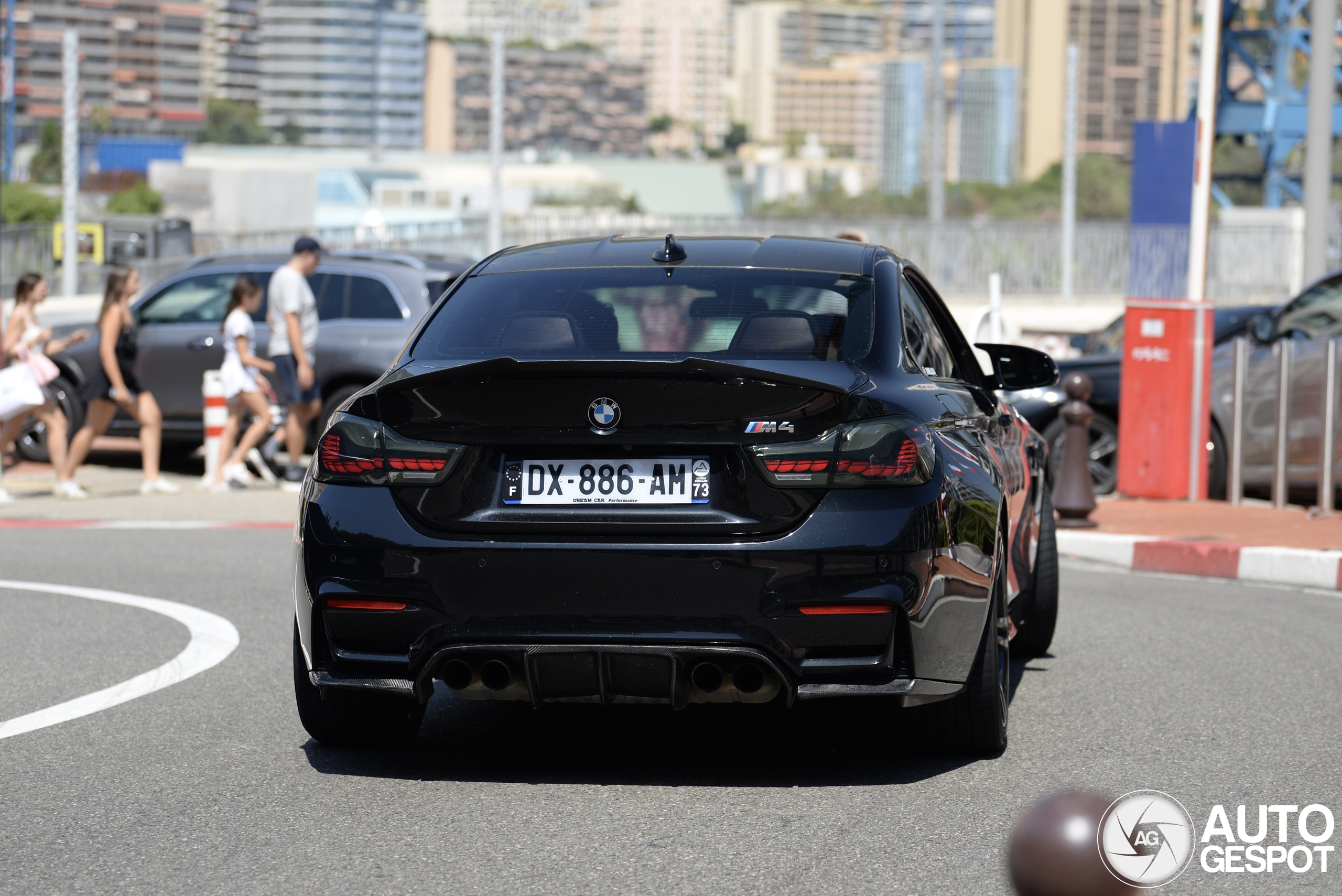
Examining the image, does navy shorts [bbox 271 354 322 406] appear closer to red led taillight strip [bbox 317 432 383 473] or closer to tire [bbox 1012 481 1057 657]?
tire [bbox 1012 481 1057 657]

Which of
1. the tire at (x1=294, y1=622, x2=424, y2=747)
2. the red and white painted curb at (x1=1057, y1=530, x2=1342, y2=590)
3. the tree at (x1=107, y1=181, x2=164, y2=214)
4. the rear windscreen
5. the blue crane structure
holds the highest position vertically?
the blue crane structure

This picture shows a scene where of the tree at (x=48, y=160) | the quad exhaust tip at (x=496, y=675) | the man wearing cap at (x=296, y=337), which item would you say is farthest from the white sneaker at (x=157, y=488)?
the tree at (x=48, y=160)

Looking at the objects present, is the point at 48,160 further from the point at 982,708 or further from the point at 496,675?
the point at 982,708

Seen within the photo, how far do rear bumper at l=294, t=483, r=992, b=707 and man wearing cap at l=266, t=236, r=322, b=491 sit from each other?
8.38 m

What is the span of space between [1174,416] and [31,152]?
6323 inches

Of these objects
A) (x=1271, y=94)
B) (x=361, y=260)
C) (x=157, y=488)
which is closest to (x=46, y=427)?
(x=157, y=488)

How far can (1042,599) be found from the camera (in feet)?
21.9

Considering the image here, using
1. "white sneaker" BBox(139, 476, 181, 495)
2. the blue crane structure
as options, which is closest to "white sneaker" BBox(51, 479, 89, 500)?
"white sneaker" BBox(139, 476, 181, 495)

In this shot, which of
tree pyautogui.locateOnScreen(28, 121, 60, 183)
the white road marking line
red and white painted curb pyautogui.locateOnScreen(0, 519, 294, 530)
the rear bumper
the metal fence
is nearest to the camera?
the rear bumper

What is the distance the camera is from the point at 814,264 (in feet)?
17.6

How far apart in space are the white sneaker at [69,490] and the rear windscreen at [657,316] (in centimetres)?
806

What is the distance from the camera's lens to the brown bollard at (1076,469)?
1080cm

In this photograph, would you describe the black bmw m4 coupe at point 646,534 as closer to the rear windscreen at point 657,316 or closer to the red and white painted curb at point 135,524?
the rear windscreen at point 657,316

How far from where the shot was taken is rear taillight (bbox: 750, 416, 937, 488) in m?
4.38
